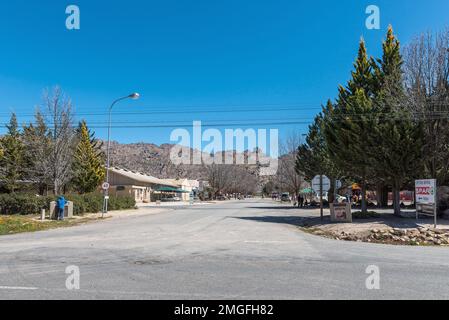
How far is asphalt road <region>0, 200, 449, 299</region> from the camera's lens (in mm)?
6664

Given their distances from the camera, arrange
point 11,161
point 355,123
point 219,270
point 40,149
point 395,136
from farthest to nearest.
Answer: point 11,161
point 40,149
point 355,123
point 395,136
point 219,270

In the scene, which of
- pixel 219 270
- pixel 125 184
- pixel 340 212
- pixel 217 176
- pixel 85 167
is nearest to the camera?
pixel 219 270

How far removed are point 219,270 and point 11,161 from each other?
44571 millimetres

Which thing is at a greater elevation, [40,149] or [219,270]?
[40,149]

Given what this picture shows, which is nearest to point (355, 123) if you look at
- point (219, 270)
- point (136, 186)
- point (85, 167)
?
point (219, 270)

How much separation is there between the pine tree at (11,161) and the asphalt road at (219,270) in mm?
35824

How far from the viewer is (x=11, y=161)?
45.7 m

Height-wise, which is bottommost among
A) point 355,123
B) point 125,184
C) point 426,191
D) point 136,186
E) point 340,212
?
point 340,212

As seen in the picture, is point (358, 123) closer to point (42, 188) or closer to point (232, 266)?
point (232, 266)

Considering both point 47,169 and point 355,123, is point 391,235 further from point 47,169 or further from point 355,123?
point 47,169

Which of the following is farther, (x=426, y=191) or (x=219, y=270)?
(x=426, y=191)

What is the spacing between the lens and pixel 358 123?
24359 millimetres
